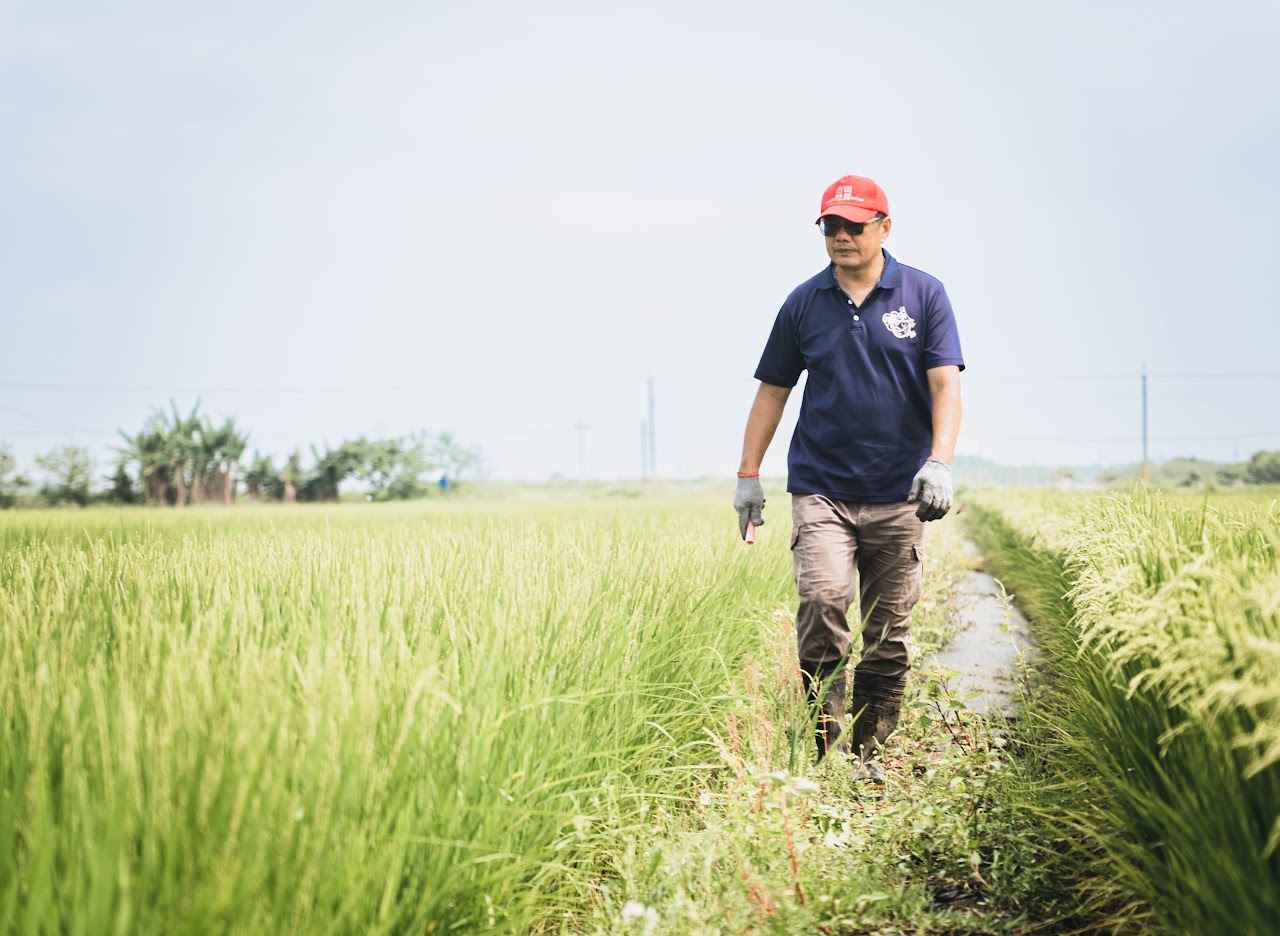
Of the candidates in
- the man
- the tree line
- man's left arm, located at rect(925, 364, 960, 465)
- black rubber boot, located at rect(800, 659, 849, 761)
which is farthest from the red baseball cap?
the tree line

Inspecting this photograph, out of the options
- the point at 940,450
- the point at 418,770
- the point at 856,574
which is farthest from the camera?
the point at 856,574

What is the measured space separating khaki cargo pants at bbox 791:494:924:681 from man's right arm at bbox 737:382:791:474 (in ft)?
0.98

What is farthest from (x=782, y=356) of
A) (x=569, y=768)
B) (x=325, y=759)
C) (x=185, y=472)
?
(x=185, y=472)

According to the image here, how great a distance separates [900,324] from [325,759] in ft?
9.46

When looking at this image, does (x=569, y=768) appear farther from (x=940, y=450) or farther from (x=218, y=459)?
(x=218, y=459)

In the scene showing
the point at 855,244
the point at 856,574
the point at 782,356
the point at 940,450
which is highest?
the point at 855,244

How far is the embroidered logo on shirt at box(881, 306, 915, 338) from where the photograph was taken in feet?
13.0

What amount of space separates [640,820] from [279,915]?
4.89 ft

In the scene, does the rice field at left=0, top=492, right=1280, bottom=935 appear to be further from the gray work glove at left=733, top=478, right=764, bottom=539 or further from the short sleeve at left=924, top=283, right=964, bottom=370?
the short sleeve at left=924, top=283, right=964, bottom=370

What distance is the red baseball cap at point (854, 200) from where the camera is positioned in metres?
3.88

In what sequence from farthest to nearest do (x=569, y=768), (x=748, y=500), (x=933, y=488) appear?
(x=748, y=500) < (x=933, y=488) < (x=569, y=768)

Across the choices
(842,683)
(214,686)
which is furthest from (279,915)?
(842,683)

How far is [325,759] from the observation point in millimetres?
1785

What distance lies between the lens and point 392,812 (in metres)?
1.85
